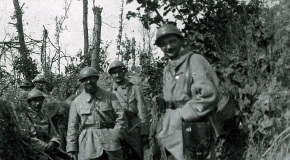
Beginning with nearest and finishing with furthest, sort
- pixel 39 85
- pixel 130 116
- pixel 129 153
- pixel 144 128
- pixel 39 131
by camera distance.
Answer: pixel 39 131 < pixel 144 128 < pixel 129 153 < pixel 130 116 < pixel 39 85

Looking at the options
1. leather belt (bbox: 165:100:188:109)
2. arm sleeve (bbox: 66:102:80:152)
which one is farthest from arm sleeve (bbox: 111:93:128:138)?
leather belt (bbox: 165:100:188:109)

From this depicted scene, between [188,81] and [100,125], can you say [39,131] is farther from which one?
[188,81]

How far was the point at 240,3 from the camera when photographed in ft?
28.1

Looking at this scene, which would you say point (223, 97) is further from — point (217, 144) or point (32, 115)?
point (32, 115)

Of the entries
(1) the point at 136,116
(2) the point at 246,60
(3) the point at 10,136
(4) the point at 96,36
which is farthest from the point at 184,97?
(4) the point at 96,36

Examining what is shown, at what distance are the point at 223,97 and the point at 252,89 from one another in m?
0.76

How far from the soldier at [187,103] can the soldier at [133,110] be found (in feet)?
13.7

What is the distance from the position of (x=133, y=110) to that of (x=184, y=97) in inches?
197

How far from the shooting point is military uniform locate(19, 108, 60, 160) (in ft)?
26.3

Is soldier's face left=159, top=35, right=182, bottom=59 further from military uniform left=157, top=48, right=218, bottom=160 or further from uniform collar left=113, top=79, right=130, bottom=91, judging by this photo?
uniform collar left=113, top=79, right=130, bottom=91

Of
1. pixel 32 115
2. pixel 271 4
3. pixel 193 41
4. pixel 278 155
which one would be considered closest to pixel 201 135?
pixel 278 155

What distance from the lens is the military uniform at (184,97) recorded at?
4.92m

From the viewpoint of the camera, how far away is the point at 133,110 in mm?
10141

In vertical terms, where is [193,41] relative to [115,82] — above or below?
above
